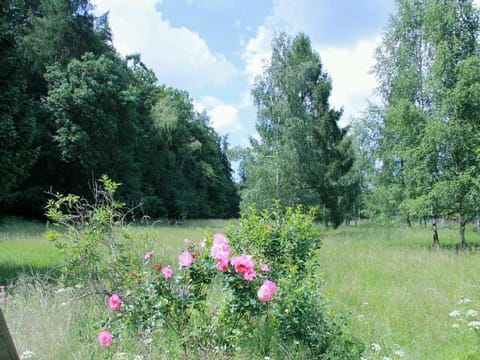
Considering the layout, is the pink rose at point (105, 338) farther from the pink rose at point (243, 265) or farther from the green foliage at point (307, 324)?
the green foliage at point (307, 324)

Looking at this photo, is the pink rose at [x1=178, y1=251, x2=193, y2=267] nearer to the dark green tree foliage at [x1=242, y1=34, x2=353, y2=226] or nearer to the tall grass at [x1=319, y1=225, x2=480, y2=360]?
the tall grass at [x1=319, y1=225, x2=480, y2=360]

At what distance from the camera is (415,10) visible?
1499 centimetres

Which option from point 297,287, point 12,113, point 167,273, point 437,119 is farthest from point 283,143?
point 167,273

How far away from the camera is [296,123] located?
17.4 metres

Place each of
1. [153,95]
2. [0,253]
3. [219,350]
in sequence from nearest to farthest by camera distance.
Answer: [219,350] → [0,253] → [153,95]

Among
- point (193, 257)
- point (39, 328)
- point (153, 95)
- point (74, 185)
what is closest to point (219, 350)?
point (193, 257)

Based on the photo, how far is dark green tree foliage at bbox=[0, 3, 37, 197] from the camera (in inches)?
427

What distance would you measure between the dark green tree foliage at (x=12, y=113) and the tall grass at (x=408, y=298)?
10.2 metres

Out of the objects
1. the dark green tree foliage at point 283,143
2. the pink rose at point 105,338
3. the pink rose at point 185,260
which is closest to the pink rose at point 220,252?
the pink rose at point 185,260

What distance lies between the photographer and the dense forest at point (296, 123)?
12492 mm

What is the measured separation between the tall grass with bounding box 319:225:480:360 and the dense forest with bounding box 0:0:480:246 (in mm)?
2258

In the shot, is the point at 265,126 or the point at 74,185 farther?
the point at 74,185

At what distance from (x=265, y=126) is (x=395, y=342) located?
14.7 meters

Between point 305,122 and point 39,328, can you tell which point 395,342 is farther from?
point 305,122
